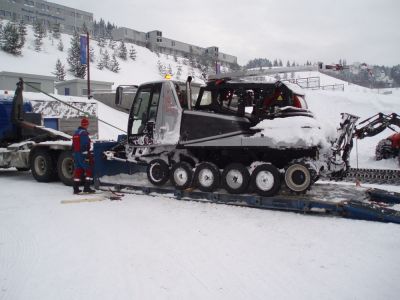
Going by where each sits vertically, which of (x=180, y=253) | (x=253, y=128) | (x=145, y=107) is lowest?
(x=180, y=253)

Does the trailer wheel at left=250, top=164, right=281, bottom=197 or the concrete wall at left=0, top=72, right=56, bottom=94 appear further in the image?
the concrete wall at left=0, top=72, right=56, bottom=94

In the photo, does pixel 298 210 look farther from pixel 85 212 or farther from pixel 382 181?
pixel 382 181

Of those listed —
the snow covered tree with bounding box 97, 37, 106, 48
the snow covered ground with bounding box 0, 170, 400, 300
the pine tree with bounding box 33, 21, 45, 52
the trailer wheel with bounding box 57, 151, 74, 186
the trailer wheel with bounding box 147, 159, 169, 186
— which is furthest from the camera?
the snow covered tree with bounding box 97, 37, 106, 48

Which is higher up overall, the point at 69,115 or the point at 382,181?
the point at 69,115

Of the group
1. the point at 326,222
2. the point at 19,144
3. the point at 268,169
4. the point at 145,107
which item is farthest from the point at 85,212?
the point at 19,144

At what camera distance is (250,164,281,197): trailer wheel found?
23.4ft

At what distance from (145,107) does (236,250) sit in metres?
5.03

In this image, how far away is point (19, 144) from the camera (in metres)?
11.6

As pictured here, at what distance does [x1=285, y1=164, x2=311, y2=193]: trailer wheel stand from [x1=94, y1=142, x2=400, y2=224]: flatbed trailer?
0.68 feet

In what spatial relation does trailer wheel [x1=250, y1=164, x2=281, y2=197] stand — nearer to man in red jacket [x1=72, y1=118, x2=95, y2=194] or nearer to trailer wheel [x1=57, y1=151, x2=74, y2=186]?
man in red jacket [x1=72, y1=118, x2=95, y2=194]

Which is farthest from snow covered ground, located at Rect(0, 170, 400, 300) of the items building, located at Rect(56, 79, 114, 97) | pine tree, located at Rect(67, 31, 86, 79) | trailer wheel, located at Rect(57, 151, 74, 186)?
pine tree, located at Rect(67, 31, 86, 79)

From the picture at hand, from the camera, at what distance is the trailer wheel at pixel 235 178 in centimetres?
750

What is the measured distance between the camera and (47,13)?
307 ft

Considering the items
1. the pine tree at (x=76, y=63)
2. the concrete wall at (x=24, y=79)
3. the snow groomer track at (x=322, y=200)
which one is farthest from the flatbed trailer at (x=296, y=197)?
the pine tree at (x=76, y=63)
